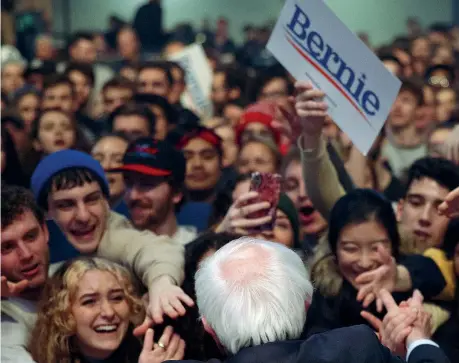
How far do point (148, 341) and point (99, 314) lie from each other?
37 centimetres

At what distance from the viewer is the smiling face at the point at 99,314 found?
13.6 ft

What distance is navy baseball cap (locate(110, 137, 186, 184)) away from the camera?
18.3 ft

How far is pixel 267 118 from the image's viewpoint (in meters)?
7.44

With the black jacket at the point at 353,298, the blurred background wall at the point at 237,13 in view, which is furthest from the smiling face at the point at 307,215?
the blurred background wall at the point at 237,13

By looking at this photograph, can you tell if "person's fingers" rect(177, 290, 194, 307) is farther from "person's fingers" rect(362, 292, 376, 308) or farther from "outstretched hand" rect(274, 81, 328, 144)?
"outstretched hand" rect(274, 81, 328, 144)

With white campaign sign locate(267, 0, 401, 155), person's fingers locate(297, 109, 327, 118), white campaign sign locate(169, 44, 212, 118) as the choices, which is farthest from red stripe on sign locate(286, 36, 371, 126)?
white campaign sign locate(169, 44, 212, 118)

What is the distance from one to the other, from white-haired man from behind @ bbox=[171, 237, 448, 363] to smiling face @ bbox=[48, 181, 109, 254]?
1708mm

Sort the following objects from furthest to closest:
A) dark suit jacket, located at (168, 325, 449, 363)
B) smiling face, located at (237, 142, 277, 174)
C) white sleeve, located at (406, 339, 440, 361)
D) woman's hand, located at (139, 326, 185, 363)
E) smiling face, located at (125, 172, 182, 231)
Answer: smiling face, located at (237, 142, 277, 174)
smiling face, located at (125, 172, 182, 231)
woman's hand, located at (139, 326, 185, 363)
white sleeve, located at (406, 339, 440, 361)
dark suit jacket, located at (168, 325, 449, 363)

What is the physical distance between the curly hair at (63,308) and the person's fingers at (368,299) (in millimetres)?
815

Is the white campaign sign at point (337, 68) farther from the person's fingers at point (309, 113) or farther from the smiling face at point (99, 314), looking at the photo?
the smiling face at point (99, 314)

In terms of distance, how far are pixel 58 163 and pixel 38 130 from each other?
2.97 meters

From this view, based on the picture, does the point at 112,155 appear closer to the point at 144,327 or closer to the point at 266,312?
the point at 144,327

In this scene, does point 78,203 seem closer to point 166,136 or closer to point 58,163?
point 58,163

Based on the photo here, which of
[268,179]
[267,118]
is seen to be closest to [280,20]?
[268,179]
